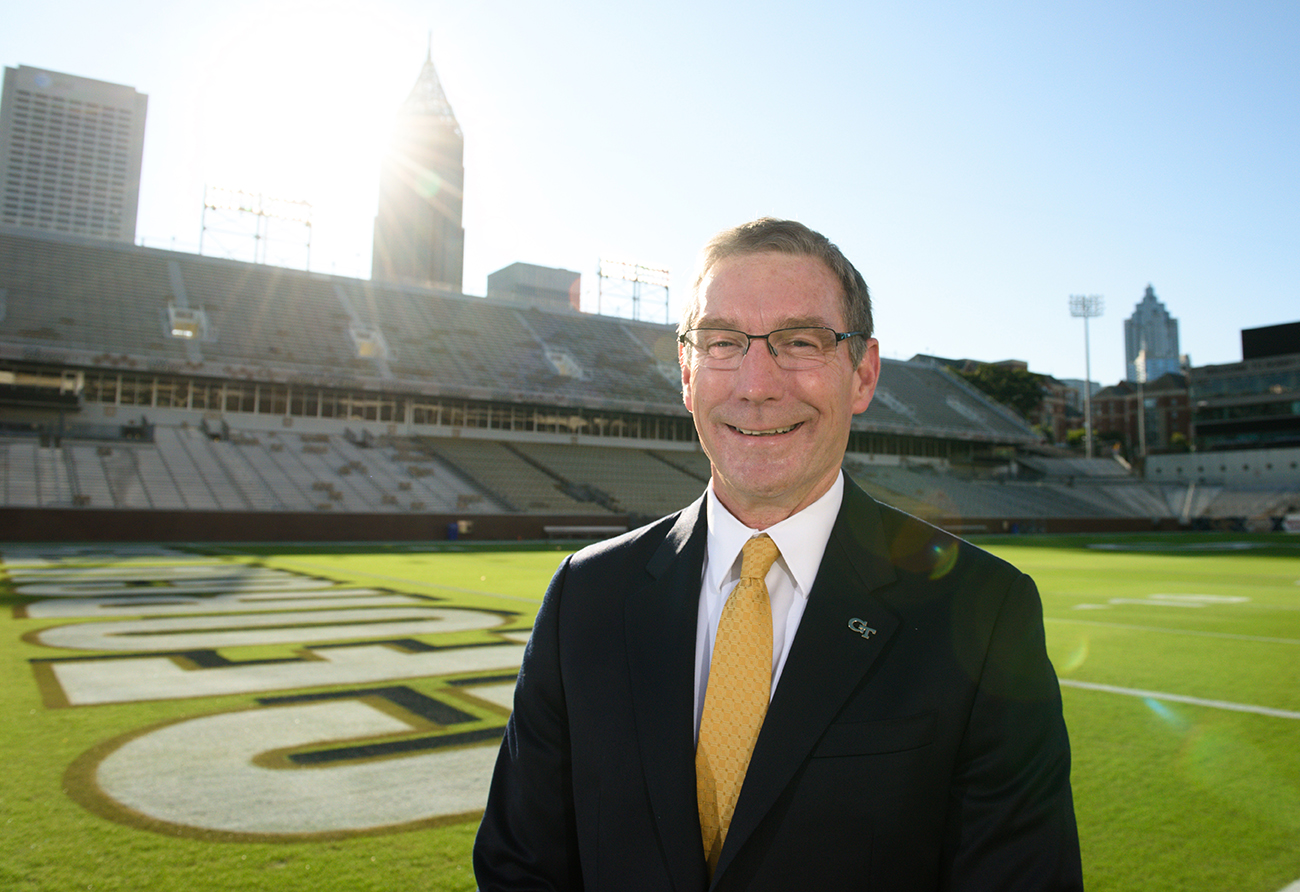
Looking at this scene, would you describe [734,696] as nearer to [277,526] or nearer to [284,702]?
[284,702]

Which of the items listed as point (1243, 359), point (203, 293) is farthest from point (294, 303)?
point (1243, 359)

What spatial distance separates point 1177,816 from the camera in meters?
4.40

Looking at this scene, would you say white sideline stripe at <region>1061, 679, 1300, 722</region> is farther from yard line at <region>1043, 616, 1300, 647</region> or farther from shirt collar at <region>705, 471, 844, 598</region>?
shirt collar at <region>705, 471, 844, 598</region>

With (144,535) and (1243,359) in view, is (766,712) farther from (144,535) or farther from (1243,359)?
(1243,359)

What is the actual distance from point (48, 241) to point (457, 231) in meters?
124

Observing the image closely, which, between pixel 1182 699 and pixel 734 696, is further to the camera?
pixel 1182 699

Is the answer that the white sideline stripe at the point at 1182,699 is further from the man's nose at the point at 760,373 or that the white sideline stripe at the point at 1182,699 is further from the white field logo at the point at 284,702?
the man's nose at the point at 760,373

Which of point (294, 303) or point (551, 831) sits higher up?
point (294, 303)

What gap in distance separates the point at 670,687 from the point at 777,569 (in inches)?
16.2

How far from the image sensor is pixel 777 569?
7.11 feet

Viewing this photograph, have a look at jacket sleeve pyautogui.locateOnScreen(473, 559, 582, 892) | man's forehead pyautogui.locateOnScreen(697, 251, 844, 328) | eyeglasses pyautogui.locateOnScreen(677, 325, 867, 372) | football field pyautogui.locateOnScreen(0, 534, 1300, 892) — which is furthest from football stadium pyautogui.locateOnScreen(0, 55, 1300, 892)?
jacket sleeve pyautogui.locateOnScreen(473, 559, 582, 892)

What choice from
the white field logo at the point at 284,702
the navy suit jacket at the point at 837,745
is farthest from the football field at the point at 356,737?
the navy suit jacket at the point at 837,745

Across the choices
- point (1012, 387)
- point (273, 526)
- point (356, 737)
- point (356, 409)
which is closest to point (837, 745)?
point (356, 737)

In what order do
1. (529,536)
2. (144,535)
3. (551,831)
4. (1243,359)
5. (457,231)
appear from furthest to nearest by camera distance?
(457,231)
(1243,359)
(529,536)
(144,535)
(551,831)
